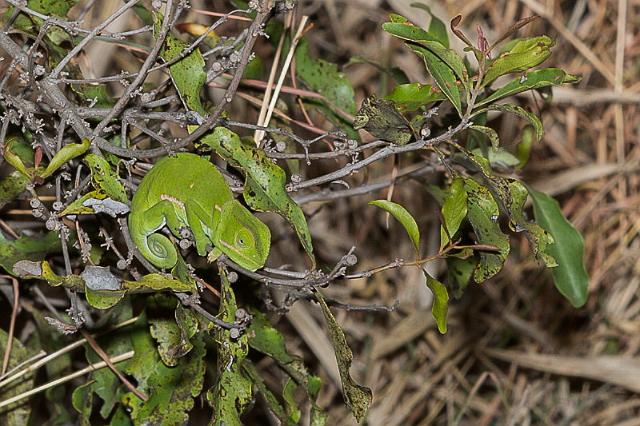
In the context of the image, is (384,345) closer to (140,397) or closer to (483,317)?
(483,317)

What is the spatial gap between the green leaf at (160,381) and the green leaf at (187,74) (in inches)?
7.5

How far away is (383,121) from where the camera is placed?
0.59m

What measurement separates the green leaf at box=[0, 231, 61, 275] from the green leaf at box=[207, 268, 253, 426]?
0.65 feet

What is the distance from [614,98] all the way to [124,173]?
3.30ft

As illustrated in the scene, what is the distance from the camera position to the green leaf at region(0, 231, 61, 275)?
69cm

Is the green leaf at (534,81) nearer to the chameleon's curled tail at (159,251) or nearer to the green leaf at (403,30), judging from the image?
the green leaf at (403,30)

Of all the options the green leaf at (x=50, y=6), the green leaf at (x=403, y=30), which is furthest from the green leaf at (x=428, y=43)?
the green leaf at (x=50, y=6)

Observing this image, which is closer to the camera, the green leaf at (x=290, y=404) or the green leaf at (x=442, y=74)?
the green leaf at (x=442, y=74)

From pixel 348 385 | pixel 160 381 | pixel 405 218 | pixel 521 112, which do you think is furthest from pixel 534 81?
pixel 160 381

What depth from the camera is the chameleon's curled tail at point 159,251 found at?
0.58m

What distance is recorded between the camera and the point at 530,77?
0.58 metres

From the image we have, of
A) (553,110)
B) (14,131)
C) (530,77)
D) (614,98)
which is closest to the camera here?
(530,77)

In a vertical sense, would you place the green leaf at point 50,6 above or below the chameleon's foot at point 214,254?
above

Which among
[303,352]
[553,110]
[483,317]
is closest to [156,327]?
[303,352]
